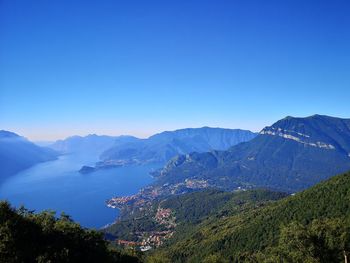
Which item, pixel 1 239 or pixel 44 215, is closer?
pixel 1 239

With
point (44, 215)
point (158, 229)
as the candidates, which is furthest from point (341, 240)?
point (158, 229)

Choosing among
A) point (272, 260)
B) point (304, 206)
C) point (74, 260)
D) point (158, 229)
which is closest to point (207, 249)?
point (304, 206)

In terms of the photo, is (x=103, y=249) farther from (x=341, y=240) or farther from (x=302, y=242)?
(x=341, y=240)

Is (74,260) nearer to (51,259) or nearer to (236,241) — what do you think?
(51,259)

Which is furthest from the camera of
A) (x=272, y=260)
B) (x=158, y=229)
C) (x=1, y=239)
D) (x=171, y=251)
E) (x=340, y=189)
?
(x=158, y=229)

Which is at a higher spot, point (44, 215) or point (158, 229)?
point (44, 215)

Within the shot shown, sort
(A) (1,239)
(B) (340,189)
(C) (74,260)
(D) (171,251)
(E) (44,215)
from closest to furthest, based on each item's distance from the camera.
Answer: (A) (1,239) → (C) (74,260) → (E) (44,215) → (B) (340,189) → (D) (171,251)

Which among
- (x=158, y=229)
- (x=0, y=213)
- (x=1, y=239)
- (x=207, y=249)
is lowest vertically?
(x=158, y=229)
